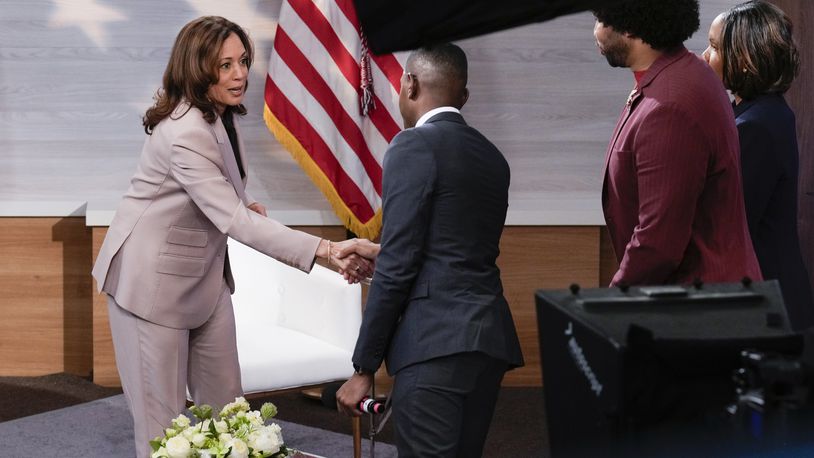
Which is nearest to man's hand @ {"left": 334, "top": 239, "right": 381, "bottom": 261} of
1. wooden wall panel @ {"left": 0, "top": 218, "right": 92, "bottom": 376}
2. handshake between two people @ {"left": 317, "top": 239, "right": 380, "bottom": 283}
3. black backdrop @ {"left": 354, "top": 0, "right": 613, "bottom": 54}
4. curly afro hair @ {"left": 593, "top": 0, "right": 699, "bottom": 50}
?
handshake between two people @ {"left": 317, "top": 239, "right": 380, "bottom": 283}

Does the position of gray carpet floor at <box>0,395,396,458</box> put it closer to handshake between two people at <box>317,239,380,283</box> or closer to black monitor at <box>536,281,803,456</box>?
handshake between two people at <box>317,239,380,283</box>

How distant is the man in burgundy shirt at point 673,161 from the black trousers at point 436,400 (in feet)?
1.63

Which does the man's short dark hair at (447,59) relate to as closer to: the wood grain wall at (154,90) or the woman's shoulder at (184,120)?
the woman's shoulder at (184,120)

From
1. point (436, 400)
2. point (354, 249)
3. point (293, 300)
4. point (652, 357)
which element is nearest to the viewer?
point (652, 357)

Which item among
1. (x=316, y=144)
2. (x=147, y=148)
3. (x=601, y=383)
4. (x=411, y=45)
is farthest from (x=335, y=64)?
(x=601, y=383)

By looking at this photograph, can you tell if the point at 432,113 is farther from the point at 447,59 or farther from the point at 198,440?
the point at 198,440

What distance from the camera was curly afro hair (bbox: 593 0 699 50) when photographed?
90.0 inches

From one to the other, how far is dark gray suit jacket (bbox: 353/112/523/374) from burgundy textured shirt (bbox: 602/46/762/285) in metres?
0.39

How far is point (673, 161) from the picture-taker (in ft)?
7.19

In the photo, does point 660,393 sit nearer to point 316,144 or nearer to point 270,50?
point 316,144

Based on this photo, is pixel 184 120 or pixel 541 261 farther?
pixel 541 261

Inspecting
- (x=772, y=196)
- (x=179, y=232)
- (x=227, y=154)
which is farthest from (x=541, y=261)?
(x=179, y=232)

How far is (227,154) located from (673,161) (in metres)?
1.52

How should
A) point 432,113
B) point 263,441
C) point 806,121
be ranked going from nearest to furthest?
point 263,441, point 432,113, point 806,121
